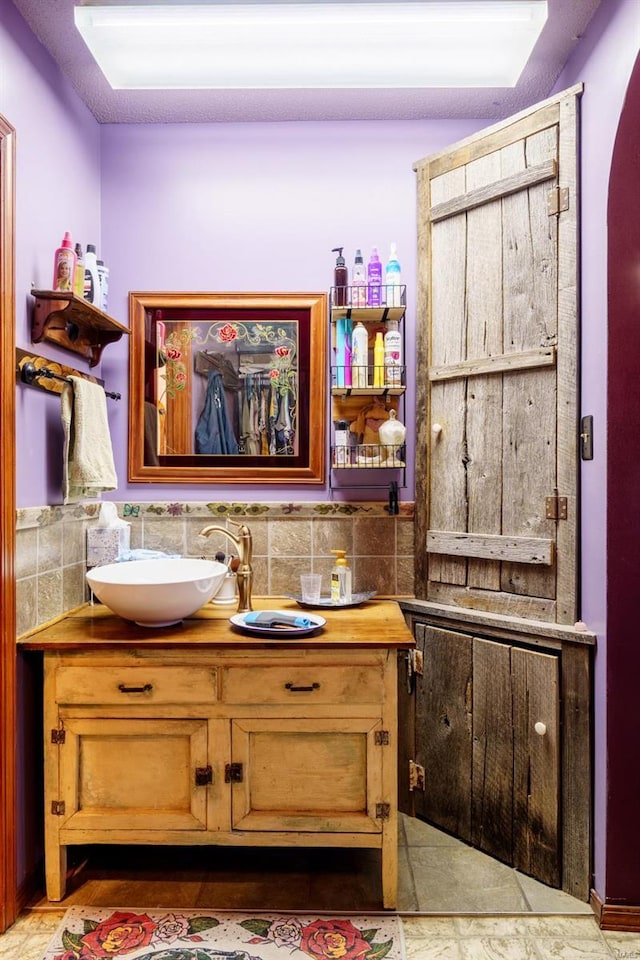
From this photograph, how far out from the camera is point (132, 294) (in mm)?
2537

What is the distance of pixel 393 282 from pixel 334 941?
215 cm

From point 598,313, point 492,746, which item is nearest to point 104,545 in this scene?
point 492,746

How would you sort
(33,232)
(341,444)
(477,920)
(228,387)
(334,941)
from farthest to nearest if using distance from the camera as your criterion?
(228,387) → (341,444) → (33,232) → (477,920) → (334,941)

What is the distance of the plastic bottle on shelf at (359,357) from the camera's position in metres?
2.33

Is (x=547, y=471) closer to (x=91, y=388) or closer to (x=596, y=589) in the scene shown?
(x=596, y=589)

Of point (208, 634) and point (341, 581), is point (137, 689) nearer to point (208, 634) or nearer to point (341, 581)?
point (208, 634)

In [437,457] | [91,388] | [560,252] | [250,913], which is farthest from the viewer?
[437,457]

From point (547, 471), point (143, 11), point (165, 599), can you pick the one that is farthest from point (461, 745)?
point (143, 11)

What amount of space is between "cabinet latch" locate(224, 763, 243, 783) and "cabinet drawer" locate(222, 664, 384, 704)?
0.65 ft

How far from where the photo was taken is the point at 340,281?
93.1 inches

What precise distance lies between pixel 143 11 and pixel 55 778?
7.83 ft

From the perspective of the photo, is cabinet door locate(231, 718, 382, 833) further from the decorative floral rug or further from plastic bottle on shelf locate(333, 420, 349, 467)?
plastic bottle on shelf locate(333, 420, 349, 467)

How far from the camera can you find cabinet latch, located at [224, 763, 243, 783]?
6.16 feet

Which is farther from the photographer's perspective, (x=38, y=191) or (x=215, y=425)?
(x=215, y=425)
